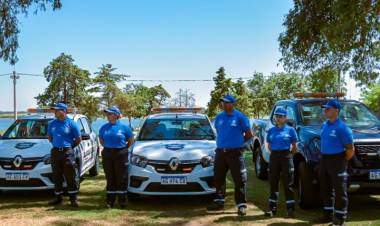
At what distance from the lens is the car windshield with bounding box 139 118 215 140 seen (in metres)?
8.86

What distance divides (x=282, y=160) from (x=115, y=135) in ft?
8.95

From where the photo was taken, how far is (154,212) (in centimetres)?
755

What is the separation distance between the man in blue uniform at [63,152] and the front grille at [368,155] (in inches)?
181

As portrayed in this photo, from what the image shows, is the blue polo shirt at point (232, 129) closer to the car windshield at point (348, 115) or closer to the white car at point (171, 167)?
the white car at point (171, 167)

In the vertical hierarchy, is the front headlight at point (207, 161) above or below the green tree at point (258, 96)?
below

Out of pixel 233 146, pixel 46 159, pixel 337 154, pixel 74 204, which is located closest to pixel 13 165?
pixel 46 159

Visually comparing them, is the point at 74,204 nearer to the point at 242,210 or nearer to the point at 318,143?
the point at 242,210

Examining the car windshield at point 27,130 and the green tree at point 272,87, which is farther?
the green tree at point 272,87

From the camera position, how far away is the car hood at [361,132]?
7051mm

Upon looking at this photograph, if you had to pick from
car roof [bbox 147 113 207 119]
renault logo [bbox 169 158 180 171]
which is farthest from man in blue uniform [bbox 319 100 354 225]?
car roof [bbox 147 113 207 119]

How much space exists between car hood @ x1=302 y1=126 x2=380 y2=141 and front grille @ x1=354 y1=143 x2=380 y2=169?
16 centimetres

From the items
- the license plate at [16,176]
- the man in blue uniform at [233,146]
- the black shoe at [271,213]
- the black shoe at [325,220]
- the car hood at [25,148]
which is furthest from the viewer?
the car hood at [25,148]

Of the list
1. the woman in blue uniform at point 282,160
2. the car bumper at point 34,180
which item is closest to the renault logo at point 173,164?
the woman in blue uniform at point 282,160

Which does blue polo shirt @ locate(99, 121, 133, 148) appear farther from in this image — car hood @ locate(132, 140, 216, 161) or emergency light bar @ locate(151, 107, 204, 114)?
emergency light bar @ locate(151, 107, 204, 114)
